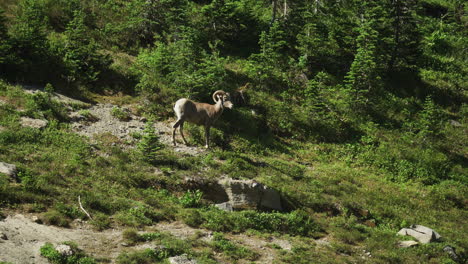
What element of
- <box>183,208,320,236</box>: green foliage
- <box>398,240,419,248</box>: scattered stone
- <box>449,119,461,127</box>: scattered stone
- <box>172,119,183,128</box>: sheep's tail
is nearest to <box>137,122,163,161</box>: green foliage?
<box>172,119,183,128</box>: sheep's tail

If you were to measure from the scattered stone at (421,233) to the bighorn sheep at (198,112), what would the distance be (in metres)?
7.92

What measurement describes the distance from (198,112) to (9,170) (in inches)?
290

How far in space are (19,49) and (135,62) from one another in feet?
18.9

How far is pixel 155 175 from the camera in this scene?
1338cm

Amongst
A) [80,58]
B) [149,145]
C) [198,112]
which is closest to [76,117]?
[149,145]

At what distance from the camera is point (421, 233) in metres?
13.5

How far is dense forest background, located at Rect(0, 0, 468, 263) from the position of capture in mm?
18781

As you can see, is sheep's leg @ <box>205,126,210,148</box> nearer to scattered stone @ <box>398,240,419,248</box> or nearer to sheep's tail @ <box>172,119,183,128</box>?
sheep's tail @ <box>172,119,183,128</box>

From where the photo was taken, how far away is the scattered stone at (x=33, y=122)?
14.4 metres

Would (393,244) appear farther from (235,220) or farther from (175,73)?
(175,73)

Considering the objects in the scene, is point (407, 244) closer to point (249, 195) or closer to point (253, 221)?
point (253, 221)

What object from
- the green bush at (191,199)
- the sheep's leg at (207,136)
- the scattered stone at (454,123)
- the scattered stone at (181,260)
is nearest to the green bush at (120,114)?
the sheep's leg at (207,136)

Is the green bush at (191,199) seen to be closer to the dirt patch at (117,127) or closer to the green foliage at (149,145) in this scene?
the green foliage at (149,145)

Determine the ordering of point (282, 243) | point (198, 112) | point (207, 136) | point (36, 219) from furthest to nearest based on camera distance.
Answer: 1. point (207, 136)
2. point (198, 112)
3. point (282, 243)
4. point (36, 219)
